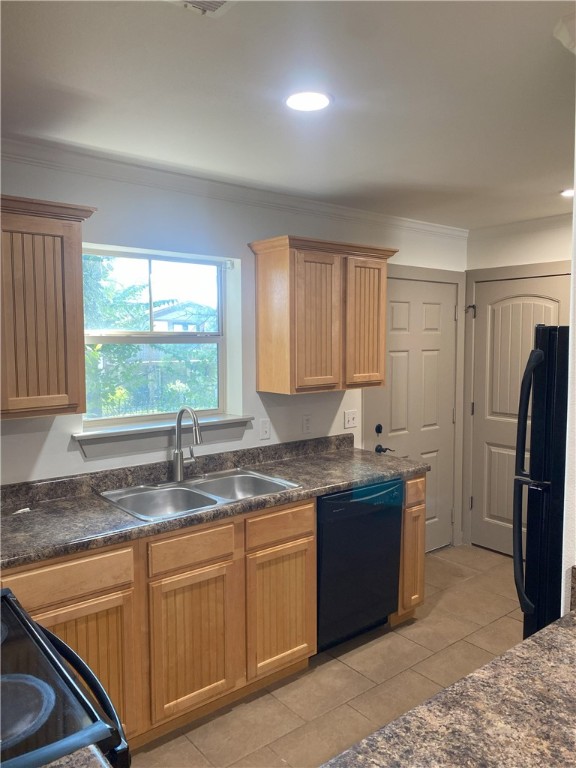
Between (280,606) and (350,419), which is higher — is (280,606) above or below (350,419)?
below

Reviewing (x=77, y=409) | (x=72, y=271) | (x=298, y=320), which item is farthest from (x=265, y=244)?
(x=77, y=409)

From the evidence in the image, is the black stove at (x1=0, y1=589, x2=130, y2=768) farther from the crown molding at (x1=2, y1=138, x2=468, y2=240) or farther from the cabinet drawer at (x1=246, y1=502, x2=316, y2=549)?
the crown molding at (x1=2, y1=138, x2=468, y2=240)

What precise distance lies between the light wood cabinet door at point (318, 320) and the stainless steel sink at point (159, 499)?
2.50 ft

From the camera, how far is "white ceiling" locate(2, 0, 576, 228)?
143 centimetres

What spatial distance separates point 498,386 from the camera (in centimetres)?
424

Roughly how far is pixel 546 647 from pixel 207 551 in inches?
56.2

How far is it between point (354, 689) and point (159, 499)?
1247 mm

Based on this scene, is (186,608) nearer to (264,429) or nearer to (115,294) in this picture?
(264,429)

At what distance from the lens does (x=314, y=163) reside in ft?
8.66

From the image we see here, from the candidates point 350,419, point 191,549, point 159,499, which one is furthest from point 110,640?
point 350,419

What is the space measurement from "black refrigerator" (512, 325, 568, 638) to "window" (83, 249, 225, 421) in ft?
5.57

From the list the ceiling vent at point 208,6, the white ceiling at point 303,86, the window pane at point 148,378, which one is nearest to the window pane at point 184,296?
the window pane at point 148,378

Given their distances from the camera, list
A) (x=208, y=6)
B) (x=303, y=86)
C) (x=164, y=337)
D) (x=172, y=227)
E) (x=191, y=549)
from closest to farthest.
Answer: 1. (x=208, y=6)
2. (x=303, y=86)
3. (x=191, y=549)
4. (x=172, y=227)
5. (x=164, y=337)

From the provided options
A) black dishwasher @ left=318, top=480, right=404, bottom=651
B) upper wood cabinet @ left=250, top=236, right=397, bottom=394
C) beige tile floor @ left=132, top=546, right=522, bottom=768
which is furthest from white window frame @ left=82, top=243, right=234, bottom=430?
beige tile floor @ left=132, top=546, right=522, bottom=768
